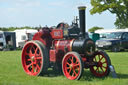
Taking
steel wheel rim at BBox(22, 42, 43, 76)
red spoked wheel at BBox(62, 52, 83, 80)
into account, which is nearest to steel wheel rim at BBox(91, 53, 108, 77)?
red spoked wheel at BBox(62, 52, 83, 80)

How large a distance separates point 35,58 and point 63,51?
898 millimetres

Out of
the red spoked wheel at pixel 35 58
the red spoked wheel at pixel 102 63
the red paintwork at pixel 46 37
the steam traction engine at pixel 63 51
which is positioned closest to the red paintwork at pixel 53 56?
the steam traction engine at pixel 63 51

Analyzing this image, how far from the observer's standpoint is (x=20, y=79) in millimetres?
7141

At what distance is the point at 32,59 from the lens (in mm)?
7977

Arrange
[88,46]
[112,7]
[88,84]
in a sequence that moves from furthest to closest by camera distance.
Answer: [112,7], [88,46], [88,84]

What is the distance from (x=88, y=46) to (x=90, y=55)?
0.28 m

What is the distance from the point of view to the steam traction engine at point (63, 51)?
7.27 metres

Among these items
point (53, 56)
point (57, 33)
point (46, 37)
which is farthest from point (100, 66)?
point (46, 37)

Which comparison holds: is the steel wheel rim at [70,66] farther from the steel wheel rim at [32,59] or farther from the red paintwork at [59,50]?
the steel wheel rim at [32,59]

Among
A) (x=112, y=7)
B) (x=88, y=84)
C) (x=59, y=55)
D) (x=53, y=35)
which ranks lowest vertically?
(x=88, y=84)

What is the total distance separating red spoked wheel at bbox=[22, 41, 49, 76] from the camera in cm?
754

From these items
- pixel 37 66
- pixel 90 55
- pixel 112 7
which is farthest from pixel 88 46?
pixel 112 7

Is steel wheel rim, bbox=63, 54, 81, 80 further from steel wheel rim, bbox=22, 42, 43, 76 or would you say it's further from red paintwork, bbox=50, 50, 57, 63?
steel wheel rim, bbox=22, 42, 43, 76

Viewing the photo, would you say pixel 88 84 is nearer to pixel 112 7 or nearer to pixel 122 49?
pixel 122 49
